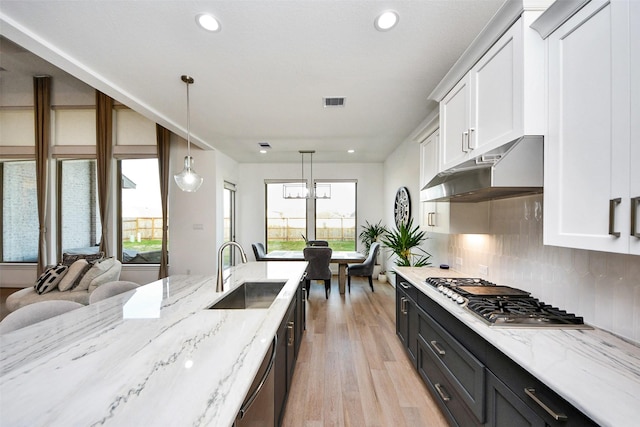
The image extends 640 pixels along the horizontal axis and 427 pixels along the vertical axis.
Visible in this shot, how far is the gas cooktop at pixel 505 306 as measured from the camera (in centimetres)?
133

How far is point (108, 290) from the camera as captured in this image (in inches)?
75.4

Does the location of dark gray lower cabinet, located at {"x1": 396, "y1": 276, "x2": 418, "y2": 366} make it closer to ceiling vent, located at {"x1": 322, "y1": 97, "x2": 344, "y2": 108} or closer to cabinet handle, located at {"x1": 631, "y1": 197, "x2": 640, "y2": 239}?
cabinet handle, located at {"x1": 631, "y1": 197, "x2": 640, "y2": 239}

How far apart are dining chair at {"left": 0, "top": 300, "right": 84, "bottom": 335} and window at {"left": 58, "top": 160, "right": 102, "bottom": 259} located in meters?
4.53

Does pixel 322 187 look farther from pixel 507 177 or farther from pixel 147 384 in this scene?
pixel 147 384

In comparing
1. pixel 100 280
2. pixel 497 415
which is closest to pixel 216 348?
pixel 497 415

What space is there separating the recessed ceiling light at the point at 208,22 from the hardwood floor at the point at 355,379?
2.78 meters

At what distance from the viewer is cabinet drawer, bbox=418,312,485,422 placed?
1.35 metres

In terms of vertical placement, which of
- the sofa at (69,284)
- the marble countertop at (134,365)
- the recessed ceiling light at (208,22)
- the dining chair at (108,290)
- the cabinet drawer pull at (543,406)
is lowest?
the sofa at (69,284)

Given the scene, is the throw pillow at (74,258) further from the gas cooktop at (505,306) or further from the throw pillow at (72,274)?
the gas cooktop at (505,306)

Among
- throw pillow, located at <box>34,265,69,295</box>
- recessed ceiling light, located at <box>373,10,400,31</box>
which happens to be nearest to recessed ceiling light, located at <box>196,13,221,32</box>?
recessed ceiling light, located at <box>373,10,400,31</box>

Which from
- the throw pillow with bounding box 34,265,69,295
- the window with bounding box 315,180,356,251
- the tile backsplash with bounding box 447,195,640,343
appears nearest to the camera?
the tile backsplash with bounding box 447,195,640,343

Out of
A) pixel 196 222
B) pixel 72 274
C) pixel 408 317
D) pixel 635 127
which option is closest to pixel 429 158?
pixel 408 317

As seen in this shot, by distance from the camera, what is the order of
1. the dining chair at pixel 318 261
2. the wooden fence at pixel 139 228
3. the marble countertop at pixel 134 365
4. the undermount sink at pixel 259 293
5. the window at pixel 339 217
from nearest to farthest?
1. the marble countertop at pixel 134 365
2. the undermount sink at pixel 259 293
3. the dining chair at pixel 318 261
4. the wooden fence at pixel 139 228
5. the window at pixel 339 217

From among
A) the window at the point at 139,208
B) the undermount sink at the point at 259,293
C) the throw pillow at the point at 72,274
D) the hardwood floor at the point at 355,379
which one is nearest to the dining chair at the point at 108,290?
the undermount sink at the point at 259,293
